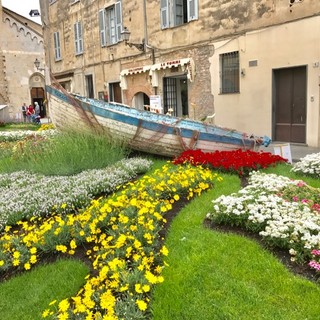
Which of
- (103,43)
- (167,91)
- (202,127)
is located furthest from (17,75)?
(202,127)

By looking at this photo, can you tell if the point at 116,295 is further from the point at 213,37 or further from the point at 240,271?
the point at 213,37

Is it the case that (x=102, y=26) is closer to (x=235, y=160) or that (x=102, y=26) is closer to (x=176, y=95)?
(x=176, y=95)

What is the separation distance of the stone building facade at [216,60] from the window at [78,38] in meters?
0.45

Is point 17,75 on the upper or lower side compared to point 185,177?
upper

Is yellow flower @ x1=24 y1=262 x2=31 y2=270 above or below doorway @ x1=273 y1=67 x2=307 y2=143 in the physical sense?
below

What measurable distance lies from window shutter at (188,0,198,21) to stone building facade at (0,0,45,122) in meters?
23.6

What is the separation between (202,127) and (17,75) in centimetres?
3065

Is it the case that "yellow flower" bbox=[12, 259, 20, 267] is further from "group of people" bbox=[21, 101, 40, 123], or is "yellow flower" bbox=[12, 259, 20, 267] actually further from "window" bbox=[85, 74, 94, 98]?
"group of people" bbox=[21, 101, 40, 123]

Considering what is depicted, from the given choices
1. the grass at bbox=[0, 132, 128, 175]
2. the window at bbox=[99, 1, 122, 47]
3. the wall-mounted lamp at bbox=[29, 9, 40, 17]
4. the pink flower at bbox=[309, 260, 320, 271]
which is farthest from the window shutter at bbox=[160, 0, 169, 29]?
the wall-mounted lamp at bbox=[29, 9, 40, 17]

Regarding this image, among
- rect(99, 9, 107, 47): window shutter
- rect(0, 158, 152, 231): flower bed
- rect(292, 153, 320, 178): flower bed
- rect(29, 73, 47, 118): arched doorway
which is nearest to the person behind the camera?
rect(0, 158, 152, 231): flower bed

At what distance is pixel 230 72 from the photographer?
13289 mm

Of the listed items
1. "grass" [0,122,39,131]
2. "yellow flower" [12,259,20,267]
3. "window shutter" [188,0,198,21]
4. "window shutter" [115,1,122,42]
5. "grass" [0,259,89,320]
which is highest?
"window shutter" [115,1,122,42]

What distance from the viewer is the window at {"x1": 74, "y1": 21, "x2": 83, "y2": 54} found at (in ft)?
70.2

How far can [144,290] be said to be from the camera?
3.04 meters
